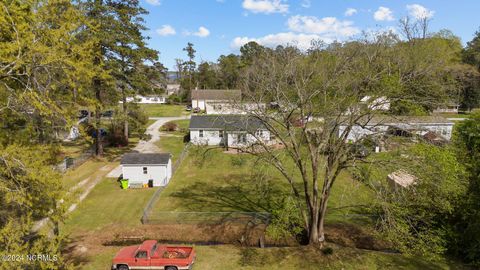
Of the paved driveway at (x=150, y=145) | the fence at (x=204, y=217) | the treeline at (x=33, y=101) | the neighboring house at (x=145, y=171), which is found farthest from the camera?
the paved driveway at (x=150, y=145)

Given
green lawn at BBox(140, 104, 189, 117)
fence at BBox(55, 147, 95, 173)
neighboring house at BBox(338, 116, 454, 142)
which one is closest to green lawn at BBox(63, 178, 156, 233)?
fence at BBox(55, 147, 95, 173)

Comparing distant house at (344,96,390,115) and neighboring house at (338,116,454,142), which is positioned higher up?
distant house at (344,96,390,115)

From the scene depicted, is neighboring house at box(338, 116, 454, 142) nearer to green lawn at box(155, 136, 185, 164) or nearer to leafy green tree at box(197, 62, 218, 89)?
green lawn at box(155, 136, 185, 164)

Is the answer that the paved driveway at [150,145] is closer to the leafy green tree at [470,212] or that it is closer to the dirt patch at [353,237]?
the dirt patch at [353,237]

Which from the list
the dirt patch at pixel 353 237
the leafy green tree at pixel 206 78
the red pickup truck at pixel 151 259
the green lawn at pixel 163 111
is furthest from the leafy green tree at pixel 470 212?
the leafy green tree at pixel 206 78

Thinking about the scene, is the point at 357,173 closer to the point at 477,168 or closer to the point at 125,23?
the point at 477,168

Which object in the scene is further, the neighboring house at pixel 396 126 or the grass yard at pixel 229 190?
the grass yard at pixel 229 190
